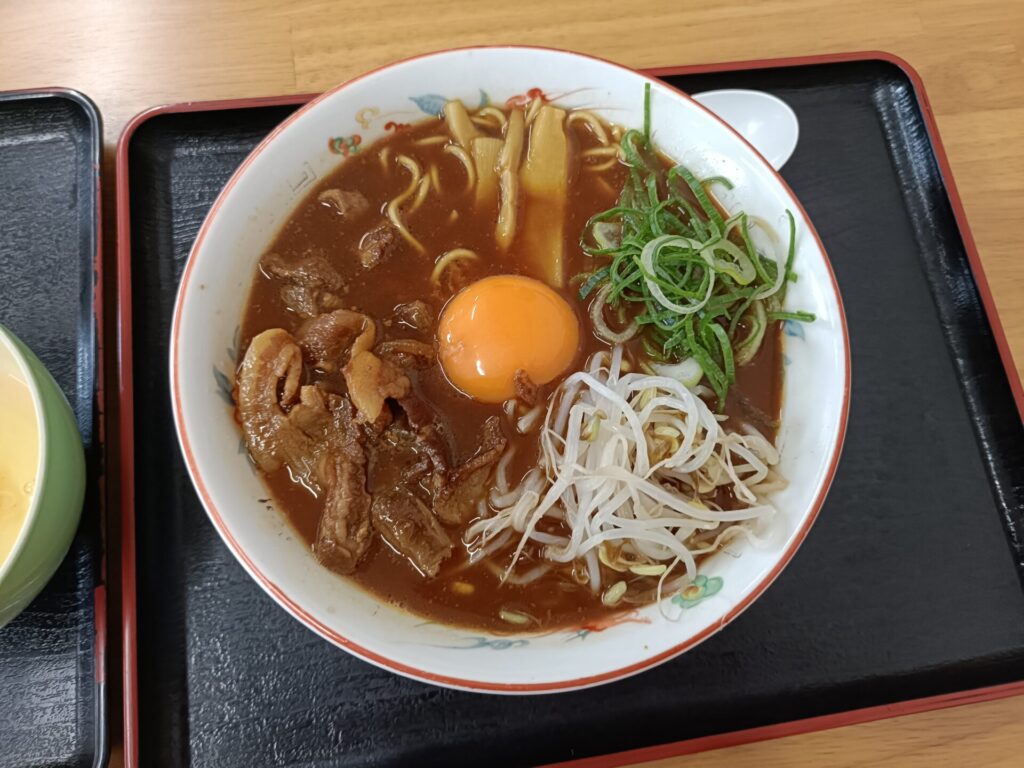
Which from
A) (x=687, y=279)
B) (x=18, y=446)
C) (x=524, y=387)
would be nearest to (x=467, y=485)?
(x=524, y=387)

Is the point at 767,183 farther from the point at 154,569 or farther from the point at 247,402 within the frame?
the point at 154,569

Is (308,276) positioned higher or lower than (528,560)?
higher

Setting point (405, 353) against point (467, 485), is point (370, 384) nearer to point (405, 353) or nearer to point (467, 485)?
point (405, 353)

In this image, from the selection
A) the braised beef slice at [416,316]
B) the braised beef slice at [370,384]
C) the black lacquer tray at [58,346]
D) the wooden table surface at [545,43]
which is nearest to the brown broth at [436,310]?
the braised beef slice at [416,316]

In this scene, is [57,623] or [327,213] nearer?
[57,623]

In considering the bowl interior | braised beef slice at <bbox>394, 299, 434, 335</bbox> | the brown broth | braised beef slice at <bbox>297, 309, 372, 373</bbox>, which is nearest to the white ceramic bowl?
the brown broth

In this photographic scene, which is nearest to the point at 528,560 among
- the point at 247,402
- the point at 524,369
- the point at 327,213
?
the point at 524,369

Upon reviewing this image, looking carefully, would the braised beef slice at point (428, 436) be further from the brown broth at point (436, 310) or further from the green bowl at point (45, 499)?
the green bowl at point (45, 499)
